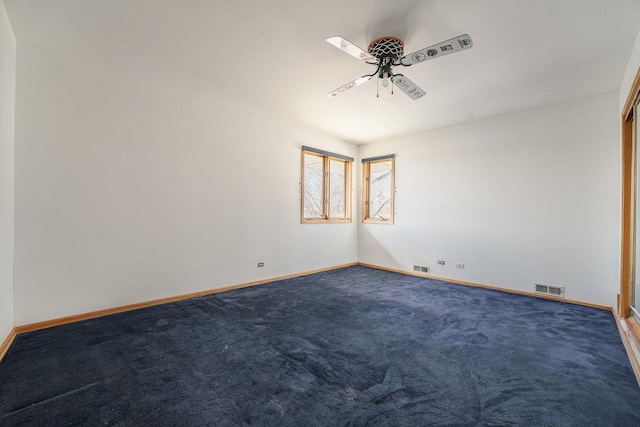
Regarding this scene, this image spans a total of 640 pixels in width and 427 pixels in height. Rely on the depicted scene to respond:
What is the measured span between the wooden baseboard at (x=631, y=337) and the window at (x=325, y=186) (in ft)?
13.0

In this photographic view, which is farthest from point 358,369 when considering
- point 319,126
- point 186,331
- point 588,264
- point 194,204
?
point 319,126

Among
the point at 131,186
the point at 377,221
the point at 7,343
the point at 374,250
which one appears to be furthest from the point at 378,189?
the point at 7,343

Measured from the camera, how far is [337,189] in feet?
19.0

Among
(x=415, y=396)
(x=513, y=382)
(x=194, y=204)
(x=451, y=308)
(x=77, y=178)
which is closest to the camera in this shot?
(x=415, y=396)

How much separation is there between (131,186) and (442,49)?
11.0 feet

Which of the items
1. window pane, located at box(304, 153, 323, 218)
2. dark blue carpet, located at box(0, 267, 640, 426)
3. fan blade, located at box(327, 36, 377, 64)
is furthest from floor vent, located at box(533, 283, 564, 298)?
fan blade, located at box(327, 36, 377, 64)

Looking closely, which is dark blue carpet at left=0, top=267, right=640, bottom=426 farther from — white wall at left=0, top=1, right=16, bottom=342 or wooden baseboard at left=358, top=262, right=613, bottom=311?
white wall at left=0, top=1, right=16, bottom=342

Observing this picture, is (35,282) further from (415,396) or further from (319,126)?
(319,126)

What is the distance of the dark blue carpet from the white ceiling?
2.58 meters

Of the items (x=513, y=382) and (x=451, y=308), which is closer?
(x=513, y=382)

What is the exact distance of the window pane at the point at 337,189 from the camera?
5.62 meters

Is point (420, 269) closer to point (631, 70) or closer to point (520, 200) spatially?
point (520, 200)

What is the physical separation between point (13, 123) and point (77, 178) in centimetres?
63

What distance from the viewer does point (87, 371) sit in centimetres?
190
